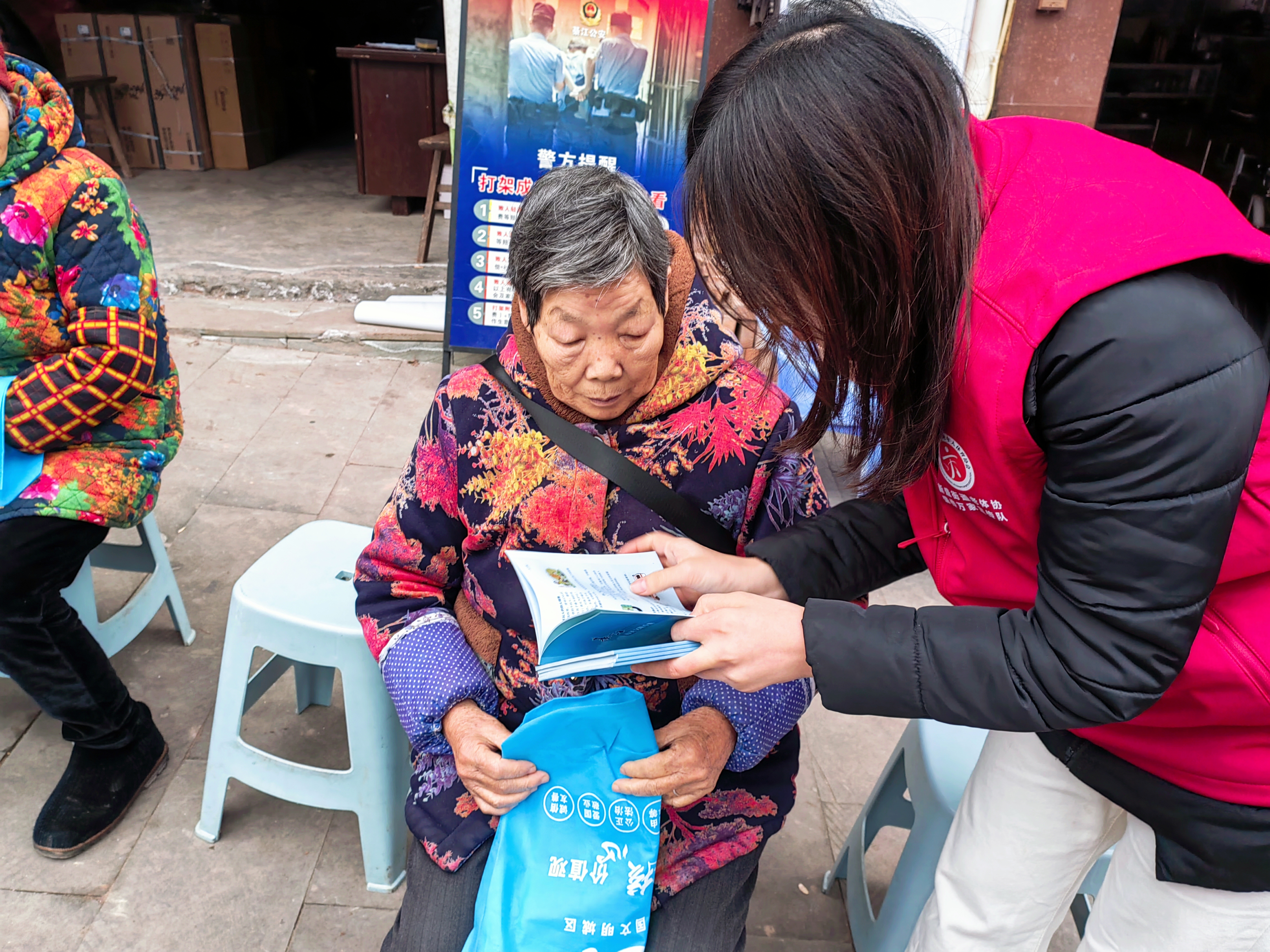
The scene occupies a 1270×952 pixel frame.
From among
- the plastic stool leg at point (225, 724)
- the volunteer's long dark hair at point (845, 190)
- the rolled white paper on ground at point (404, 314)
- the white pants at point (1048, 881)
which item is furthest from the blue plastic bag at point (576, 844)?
the rolled white paper on ground at point (404, 314)

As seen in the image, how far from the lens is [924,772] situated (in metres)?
1.83

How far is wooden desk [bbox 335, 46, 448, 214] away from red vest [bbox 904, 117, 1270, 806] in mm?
6092

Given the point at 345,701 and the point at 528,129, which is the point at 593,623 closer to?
the point at 345,701

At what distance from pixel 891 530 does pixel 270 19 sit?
8.96 metres

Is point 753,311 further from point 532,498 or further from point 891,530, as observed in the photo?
point 532,498

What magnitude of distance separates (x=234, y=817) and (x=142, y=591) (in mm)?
812

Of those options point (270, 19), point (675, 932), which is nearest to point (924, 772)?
point (675, 932)

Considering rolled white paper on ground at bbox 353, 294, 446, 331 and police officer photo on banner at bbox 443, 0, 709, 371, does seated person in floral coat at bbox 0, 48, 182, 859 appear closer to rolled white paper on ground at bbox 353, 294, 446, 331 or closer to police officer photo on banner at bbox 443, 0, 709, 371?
police officer photo on banner at bbox 443, 0, 709, 371

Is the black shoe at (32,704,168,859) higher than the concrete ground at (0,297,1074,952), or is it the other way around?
the black shoe at (32,704,168,859)

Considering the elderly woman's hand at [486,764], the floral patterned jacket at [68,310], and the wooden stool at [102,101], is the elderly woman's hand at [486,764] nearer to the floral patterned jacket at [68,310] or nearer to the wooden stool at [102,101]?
the floral patterned jacket at [68,310]

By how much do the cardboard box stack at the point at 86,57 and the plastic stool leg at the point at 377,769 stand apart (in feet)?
23.3

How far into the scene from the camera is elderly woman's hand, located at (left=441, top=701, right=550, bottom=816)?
1.48 m

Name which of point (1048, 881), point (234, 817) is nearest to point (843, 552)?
point (1048, 881)

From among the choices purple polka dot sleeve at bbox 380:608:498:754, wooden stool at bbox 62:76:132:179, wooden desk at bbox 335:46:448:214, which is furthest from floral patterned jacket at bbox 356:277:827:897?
wooden stool at bbox 62:76:132:179
